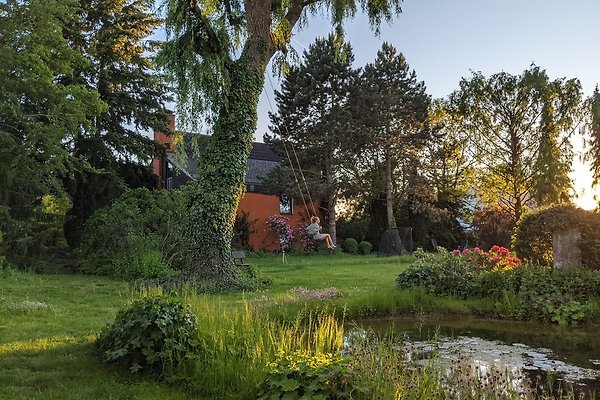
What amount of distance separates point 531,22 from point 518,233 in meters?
4.65

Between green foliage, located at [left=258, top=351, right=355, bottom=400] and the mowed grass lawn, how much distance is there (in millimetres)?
940

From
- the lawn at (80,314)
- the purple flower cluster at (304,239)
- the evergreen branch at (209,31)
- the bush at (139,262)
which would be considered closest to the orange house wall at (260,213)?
the purple flower cluster at (304,239)

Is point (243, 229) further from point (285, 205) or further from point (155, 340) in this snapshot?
point (155, 340)

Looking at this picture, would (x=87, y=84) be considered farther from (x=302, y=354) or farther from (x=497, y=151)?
(x=497, y=151)

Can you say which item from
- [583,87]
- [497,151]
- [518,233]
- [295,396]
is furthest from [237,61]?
[583,87]

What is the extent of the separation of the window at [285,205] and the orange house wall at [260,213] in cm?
46

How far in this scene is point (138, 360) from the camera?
4613 millimetres

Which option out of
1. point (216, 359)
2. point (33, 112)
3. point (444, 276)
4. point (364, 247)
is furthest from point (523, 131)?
point (216, 359)

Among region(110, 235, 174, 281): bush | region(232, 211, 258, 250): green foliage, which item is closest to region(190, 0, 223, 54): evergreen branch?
region(110, 235, 174, 281): bush

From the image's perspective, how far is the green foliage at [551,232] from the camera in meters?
9.98

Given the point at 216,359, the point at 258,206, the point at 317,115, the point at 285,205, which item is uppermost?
the point at 317,115

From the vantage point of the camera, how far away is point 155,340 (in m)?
4.58

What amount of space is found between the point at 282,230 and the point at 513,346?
23.2m

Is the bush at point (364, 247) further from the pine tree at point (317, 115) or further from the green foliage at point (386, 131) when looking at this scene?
the pine tree at point (317, 115)
